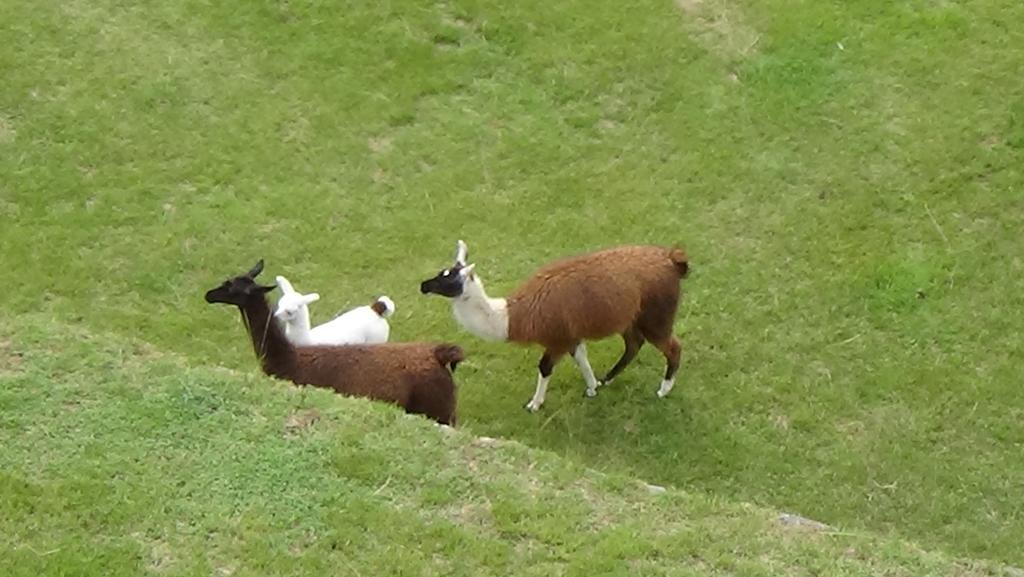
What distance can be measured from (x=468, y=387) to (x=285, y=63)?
8.86 ft

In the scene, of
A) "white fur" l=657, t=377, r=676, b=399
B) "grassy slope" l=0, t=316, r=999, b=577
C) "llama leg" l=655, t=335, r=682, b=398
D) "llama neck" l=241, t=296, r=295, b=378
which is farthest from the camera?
"white fur" l=657, t=377, r=676, b=399

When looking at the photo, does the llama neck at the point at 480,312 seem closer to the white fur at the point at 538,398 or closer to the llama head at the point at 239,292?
the white fur at the point at 538,398

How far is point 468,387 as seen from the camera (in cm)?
643

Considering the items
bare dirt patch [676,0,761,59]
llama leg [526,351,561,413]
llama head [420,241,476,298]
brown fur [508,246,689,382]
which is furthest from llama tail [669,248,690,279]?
bare dirt patch [676,0,761,59]

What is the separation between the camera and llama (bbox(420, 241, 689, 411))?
596 cm

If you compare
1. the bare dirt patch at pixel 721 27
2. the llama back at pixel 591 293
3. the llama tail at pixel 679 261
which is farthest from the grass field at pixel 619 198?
the llama tail at pixel 679 261

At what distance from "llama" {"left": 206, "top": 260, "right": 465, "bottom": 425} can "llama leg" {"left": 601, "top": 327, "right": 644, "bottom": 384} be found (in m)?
1.11

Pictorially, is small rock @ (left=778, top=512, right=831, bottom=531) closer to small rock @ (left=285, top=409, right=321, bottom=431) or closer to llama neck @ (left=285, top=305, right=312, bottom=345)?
small rock @ (left=285, top=409, right=321, bottom=431)

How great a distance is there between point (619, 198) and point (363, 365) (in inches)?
92.9

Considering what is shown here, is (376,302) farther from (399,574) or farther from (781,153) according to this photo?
(781,153)

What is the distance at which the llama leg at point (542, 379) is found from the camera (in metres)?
6.20

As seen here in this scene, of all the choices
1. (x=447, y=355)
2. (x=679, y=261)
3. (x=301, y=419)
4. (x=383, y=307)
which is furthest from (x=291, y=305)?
(x=679, y=261)

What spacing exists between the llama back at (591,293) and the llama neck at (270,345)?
3.59 ft

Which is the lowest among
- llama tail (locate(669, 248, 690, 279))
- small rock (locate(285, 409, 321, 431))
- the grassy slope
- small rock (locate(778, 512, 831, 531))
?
small rock (locate(778, 512, 831, 531))
